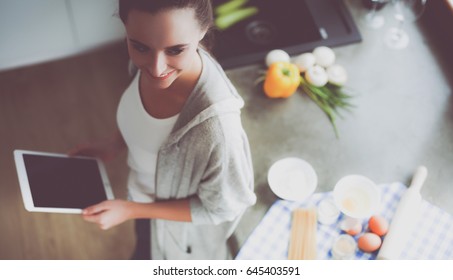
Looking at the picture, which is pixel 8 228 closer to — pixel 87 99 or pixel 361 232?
pixel 87 99

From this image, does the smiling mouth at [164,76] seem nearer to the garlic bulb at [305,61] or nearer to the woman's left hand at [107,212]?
the woman's left hand at [107,212]

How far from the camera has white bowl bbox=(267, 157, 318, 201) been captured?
1.14 meters

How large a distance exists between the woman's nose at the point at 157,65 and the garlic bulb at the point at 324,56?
641 millimetres

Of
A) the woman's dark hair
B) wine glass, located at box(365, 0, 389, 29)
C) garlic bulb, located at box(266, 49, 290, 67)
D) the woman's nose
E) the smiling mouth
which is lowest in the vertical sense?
garlic bulb, located at box(266, 49, 290, 67)

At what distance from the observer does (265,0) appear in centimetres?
160

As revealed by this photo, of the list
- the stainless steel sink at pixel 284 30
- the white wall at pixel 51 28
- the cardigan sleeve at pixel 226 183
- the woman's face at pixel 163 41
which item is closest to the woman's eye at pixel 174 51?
the woman's face at pixel 163 41

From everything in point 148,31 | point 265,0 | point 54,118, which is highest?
point 148,31

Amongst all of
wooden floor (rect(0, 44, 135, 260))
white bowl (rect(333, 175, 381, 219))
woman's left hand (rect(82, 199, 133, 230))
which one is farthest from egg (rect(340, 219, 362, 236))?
wooden floor (rect(0, 44, 135, 260))

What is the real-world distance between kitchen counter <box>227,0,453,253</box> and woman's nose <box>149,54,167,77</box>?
1.60ft

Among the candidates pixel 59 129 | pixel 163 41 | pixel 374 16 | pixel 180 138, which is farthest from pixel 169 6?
pixel 59 129

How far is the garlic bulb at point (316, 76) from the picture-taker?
1.27 meters

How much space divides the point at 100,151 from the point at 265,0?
80cm

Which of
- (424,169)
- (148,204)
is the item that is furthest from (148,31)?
(424,169)

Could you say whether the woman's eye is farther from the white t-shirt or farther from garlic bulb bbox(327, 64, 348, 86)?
garlic bulb bbox(327, 64, 348, 86)
